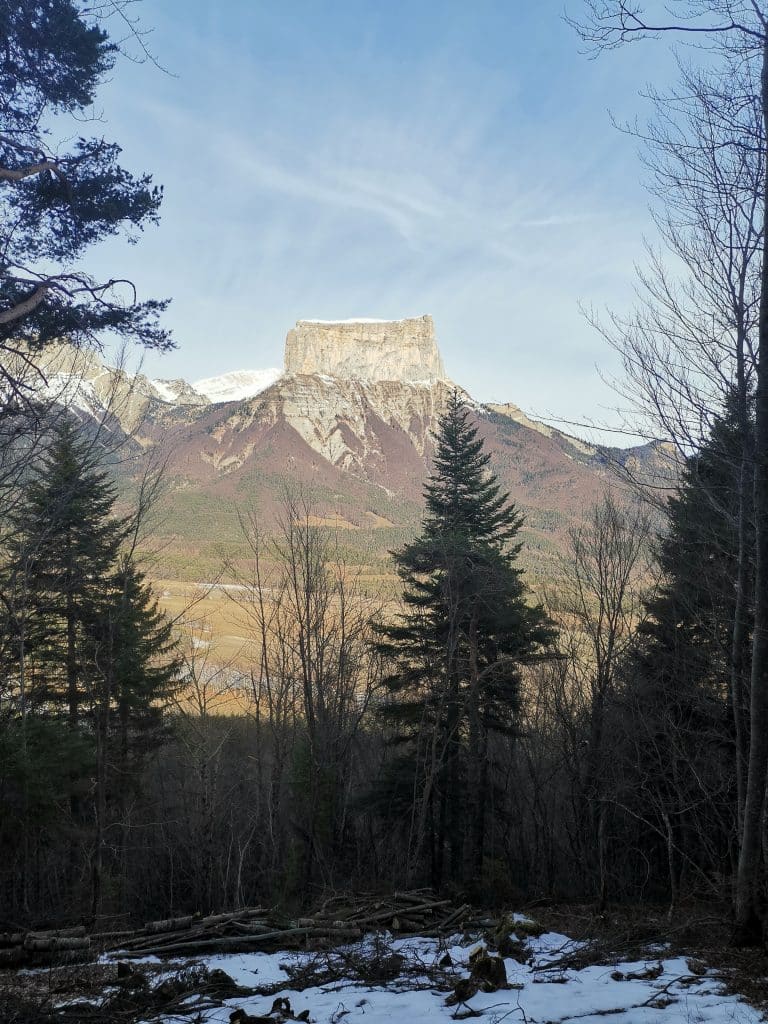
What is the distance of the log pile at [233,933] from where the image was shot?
5863mm

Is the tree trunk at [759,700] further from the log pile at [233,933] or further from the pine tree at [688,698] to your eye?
the pine tree at [688,698]

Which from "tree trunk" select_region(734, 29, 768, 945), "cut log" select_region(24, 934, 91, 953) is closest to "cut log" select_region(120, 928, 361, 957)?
"cut log" select_region(24, 934, 91, 953)

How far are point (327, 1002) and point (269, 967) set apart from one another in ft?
4.20

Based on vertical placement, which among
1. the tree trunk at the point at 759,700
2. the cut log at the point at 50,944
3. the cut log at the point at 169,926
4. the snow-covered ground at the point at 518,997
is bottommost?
the cut log at the point at 169,926

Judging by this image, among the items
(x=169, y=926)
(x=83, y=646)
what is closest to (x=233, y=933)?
(x=169, y=926)

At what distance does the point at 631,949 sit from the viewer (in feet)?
18.9

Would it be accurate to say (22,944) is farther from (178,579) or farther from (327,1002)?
(178,579)

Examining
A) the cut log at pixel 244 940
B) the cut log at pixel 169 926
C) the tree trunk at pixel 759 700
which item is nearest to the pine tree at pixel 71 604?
the cut log at pixel 169 926

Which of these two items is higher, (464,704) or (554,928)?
(464,704)

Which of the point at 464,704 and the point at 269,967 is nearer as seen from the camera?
the point at 269,967

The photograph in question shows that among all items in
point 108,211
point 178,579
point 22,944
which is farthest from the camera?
point 178,579

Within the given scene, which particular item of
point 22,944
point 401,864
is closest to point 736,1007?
point 22,944

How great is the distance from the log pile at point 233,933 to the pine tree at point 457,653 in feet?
27.9

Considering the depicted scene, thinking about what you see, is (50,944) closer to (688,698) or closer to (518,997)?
(518,997)
